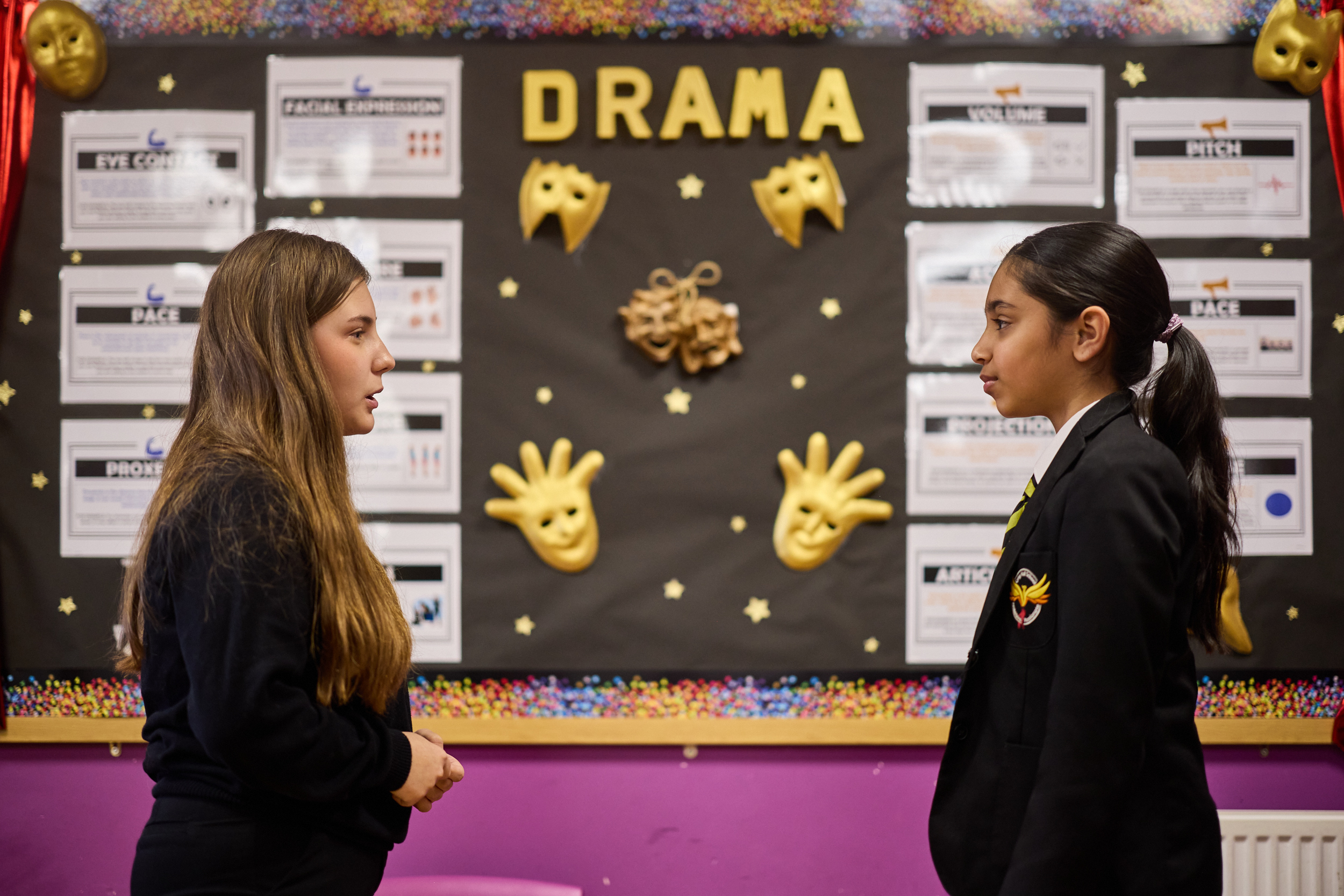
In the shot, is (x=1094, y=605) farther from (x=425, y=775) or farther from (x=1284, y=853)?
(x=1284, y=853)

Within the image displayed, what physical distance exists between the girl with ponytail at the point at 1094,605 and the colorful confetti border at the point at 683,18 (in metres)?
1.16

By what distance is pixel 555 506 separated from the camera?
206cm

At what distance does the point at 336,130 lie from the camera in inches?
82.9

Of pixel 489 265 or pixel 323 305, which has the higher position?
pixel 489 265

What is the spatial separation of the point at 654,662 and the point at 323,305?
4.14 feet

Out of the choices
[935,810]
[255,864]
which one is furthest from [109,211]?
[935,810]

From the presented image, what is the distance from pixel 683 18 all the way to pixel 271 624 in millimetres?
1749

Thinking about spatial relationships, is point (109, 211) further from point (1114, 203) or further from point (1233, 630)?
point (1233, 630)

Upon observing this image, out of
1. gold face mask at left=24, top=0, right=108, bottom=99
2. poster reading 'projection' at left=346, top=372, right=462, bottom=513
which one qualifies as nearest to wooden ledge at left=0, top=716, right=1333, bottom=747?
poster reading 'projection' at left=346, top=372, right=462, bottom=513

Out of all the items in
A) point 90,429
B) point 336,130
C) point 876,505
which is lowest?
point 876,505

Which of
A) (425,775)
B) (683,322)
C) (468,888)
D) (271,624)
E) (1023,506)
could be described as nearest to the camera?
(271,624)

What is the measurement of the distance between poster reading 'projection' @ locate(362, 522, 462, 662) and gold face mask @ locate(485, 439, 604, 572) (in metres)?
0.15

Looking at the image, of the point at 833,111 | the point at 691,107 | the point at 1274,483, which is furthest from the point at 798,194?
the point at 1274,483

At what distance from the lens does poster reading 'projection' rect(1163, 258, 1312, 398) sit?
211 centimetres
